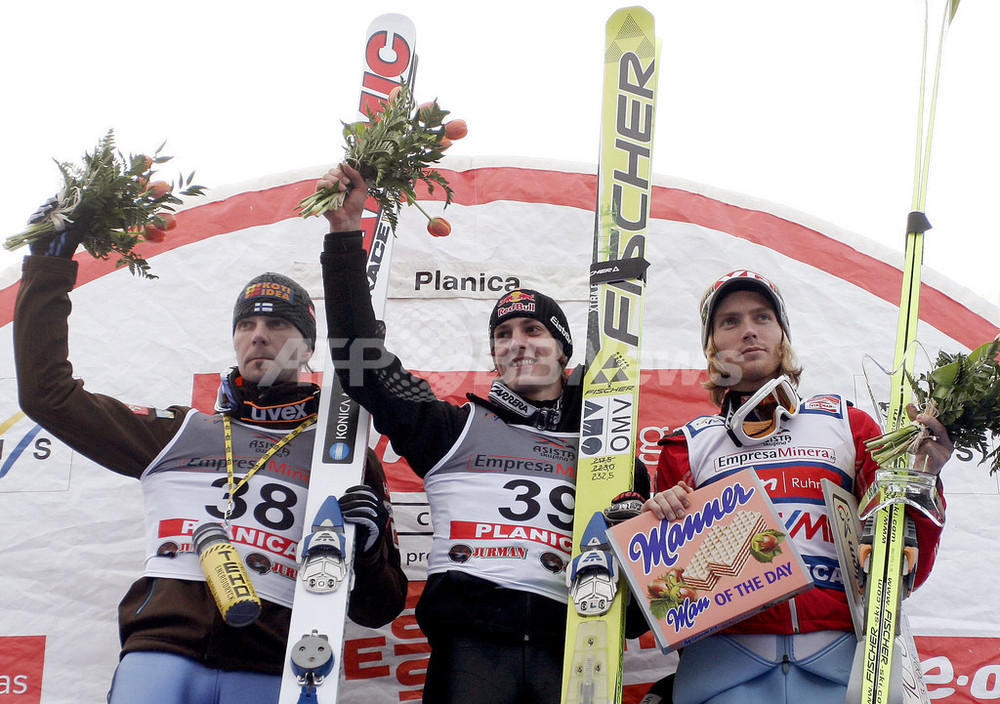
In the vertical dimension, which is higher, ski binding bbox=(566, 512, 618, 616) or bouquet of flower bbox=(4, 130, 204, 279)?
bouquet of flower bbox=(4, 130, 204, 279)

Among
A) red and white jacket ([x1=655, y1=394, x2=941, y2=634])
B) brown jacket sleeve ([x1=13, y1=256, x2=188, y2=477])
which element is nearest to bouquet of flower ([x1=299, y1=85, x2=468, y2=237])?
brown jacket sleeve ([x1=13, y1=256, x2=188, y2=477])

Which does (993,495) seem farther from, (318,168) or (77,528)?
(77,528)

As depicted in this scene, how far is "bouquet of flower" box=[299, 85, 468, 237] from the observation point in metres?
2.99

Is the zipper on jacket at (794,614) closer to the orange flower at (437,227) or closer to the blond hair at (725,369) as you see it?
the blond hair at (725,369)

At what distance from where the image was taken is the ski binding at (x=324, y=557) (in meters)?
2.92

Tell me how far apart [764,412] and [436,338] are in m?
1.85

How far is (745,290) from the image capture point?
316 centimetres

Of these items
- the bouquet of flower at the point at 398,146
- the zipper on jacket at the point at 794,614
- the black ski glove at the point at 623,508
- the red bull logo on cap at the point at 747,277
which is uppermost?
the bouquet of flower at the point at 398,146

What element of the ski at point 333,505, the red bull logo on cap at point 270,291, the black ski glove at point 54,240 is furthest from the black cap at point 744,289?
the black ski glove at point 54,240

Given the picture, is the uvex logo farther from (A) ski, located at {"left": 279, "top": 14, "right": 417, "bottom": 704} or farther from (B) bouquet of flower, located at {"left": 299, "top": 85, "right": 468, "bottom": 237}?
(B) bouquet of flower, located at {"left": 299, "top": 85, "right": 468, "bottom": 237}

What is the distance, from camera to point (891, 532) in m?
2.51

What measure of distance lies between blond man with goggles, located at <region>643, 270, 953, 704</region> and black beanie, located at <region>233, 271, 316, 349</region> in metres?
1.34

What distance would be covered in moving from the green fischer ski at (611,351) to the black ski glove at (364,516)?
0.62 metres

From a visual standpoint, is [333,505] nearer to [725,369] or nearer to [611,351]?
[611,351]
